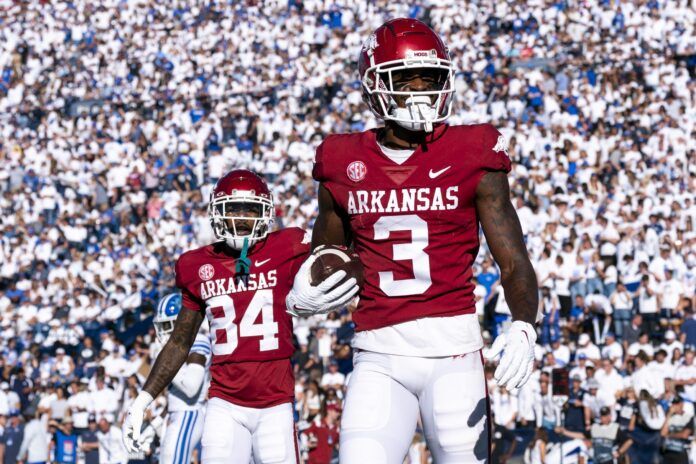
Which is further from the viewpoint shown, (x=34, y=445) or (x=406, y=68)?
(x=34, y=445)

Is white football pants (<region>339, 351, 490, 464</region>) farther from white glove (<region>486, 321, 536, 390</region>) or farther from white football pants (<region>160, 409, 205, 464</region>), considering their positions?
white football pants (<region>160, 409, 205, 464</region>)

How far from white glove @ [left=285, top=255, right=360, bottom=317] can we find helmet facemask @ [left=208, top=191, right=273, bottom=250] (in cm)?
201

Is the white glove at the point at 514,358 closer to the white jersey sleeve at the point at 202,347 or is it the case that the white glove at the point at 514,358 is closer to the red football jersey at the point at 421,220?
the red football jersey at the point at 421,220

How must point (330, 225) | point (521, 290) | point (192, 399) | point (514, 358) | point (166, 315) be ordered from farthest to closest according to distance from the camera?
1. point (166, 315)
2. point (192, 399)
3. point (330, 225)
4. point (521, 290)
5. point (514, 358)

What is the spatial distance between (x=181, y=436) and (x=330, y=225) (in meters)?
3.48

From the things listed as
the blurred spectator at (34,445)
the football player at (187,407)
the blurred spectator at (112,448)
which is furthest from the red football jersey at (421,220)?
the blurred spectator at (34,445)

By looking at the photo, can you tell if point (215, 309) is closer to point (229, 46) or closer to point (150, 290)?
point (150, 290)

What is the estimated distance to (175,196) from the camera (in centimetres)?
1956

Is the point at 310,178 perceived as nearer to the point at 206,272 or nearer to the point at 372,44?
the point at 206,272

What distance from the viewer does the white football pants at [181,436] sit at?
7104mm

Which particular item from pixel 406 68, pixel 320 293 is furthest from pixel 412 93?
pixel 320 293

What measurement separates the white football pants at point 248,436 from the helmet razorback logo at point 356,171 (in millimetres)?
2161

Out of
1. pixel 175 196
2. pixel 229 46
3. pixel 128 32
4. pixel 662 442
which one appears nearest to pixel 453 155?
pixel 662 442

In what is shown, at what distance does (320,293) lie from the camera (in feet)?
12.6
